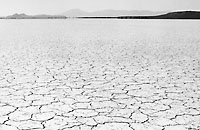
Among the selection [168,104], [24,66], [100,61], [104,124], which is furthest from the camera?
[100,61]

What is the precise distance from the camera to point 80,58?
5.22 m

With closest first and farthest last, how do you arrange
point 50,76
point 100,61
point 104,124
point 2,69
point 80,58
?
1. point 104,124
2. point 50,76
3. point 2,69
4. point 100,61
5. point 80,58

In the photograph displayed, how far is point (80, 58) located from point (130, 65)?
3.63ft

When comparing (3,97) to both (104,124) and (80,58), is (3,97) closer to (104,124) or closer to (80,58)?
(104,124)

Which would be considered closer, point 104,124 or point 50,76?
point 104,124

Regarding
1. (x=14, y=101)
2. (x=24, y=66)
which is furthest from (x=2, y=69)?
(x=14, y=101)

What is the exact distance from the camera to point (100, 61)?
16.1 ft

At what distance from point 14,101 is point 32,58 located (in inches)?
106

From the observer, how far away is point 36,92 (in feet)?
9.36

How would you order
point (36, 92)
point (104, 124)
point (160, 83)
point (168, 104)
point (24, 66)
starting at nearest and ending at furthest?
Answer: point (104, 124), point (168, 104), point (36, 92), point (160, 83), point (24, 66)

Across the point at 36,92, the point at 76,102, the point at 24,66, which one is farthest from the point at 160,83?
the point at 24,66

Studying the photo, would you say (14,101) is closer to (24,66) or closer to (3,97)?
(3,97)

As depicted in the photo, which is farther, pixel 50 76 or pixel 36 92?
pixel 50 76

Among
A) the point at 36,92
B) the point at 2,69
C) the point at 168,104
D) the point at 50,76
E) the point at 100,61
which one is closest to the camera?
the point at 168,104
